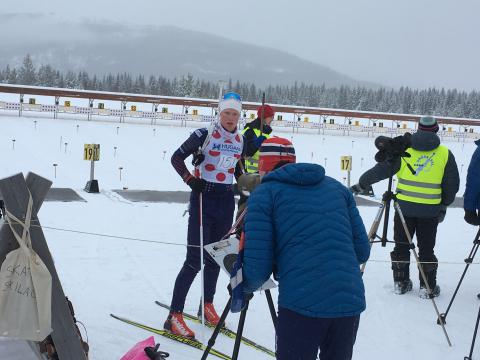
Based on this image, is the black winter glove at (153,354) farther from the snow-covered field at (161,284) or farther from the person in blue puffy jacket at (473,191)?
the person in blue puffy jacket at (473,191)

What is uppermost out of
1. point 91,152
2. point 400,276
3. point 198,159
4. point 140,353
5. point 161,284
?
point 198,159

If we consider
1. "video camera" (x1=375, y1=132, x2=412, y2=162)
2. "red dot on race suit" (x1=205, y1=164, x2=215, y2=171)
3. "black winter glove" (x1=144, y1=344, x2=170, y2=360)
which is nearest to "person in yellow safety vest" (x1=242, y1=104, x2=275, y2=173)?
"video camera" (x1=375, y1=132, x2=412, y2=162)

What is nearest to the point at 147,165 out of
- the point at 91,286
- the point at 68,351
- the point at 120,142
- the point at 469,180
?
the point at 120,142

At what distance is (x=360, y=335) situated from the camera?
4.93 meters

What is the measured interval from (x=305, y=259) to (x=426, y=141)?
12.3 feet

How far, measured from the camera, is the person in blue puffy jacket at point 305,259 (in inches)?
103

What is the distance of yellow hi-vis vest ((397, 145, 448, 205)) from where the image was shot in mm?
5812

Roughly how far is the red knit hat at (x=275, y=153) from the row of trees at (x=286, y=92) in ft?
315

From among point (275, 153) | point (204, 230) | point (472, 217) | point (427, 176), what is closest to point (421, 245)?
point (472, 217)

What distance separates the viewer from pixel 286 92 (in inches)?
5192

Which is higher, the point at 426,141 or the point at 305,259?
the point at 426,141

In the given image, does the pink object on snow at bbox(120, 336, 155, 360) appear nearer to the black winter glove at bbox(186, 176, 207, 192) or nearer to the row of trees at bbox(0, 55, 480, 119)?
the black winter glove at bbox(186, 176, 207, 192)

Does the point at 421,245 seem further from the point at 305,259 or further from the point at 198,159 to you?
the point at 305,259

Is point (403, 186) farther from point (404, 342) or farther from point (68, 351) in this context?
point (68, 351)
